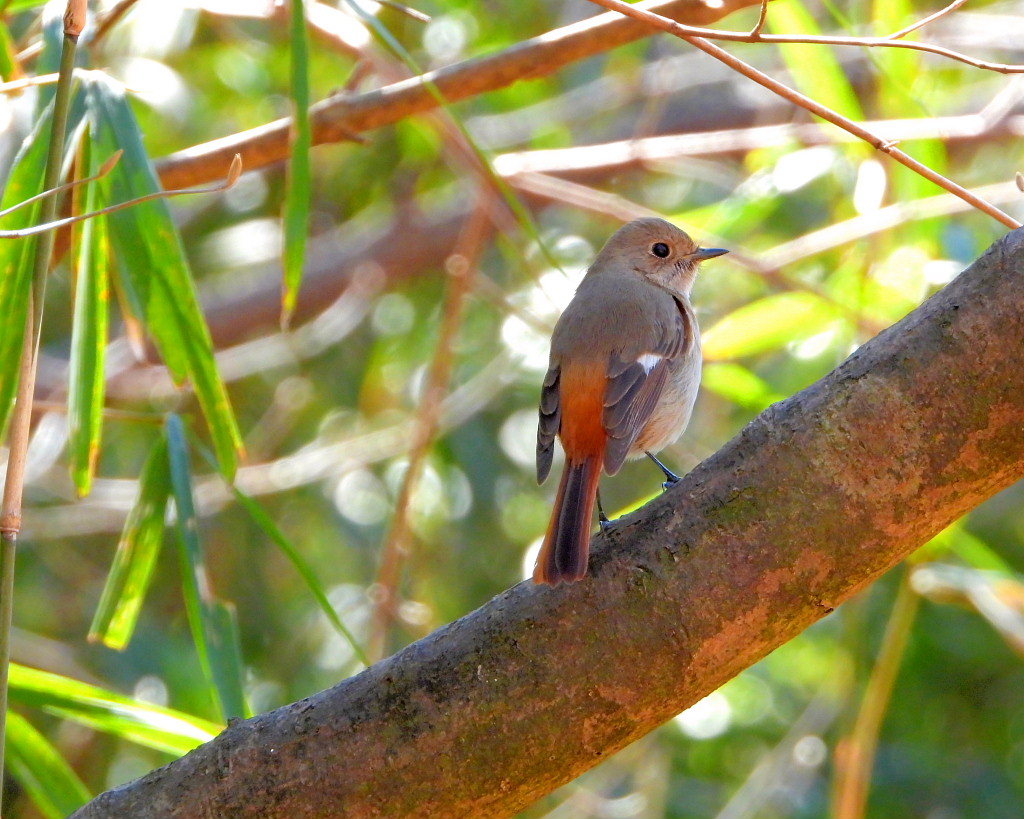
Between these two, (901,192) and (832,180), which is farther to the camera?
(832,180)

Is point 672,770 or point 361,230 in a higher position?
point 361,230

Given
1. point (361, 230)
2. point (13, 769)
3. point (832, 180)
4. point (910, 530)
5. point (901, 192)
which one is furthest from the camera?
point (361, 230)

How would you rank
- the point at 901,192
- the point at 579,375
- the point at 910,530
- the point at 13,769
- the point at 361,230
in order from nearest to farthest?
the point at 910,530 → the point at 13,769 → the point at 579,375 → the point at 901,192 → the point at 361,230

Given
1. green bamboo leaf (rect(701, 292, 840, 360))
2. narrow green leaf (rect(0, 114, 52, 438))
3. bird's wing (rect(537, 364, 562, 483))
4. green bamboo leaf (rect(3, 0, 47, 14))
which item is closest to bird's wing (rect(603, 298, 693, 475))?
bird's wing (rect(537, 364, 562, 483))

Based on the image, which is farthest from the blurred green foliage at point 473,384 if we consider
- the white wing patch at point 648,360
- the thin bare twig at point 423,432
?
the white wing patch at point 648,360

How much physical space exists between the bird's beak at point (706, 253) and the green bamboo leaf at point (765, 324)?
0.70 feet

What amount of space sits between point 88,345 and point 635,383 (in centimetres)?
139

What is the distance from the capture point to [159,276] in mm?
2607

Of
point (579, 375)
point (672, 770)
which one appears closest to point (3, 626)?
point (579, 375)

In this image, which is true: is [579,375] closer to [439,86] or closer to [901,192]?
[439,86]

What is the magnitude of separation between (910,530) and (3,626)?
4.52 feet

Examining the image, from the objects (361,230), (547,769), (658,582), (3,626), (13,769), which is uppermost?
(3,626)

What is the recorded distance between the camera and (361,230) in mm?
6238

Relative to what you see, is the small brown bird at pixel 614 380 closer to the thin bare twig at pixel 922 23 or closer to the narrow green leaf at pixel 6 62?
the thin bare twig at pixel 922 23
